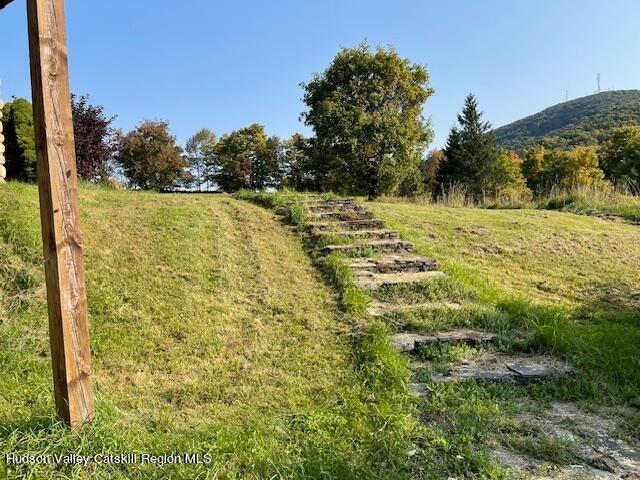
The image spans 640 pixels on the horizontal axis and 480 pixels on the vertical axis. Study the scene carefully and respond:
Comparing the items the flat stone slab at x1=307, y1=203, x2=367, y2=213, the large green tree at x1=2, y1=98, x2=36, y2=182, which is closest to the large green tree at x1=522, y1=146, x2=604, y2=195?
the flat stone slab at x1=307, y1=203, x2=367, y2=213

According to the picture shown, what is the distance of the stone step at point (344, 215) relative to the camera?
6449 mm

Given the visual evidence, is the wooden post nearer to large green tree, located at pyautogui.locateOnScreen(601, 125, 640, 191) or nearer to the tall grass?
the tall grass

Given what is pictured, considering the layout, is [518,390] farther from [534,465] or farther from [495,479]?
[495,479]

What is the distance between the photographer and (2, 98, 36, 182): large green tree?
940 cm

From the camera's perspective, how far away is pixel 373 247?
5.27 meters

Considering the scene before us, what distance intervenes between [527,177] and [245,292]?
4209cm

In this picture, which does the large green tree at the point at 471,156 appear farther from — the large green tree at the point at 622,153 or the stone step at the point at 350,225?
the stone step at the point at 350,225

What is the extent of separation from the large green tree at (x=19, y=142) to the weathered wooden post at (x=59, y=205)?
8.87 meters

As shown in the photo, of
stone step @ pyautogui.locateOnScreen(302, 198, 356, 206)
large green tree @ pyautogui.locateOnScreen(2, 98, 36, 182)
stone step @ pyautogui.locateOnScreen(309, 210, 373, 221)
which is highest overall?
large green tree @ pyautogui.locateOnScreen(2, 98, 36, 182)

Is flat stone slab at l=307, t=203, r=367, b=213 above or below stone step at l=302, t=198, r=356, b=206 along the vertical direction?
below

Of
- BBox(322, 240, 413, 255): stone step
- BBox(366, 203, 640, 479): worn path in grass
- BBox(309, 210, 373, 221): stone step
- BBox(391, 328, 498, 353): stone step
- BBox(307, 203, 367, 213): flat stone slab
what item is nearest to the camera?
BBox(366, 203, 640, 479): worn path in grass

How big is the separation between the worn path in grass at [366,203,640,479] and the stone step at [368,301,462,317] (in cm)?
10

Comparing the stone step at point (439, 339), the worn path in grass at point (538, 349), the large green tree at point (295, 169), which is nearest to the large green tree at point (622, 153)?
the large green tree at point (295, 169)

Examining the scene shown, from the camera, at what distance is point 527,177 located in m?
40.7
